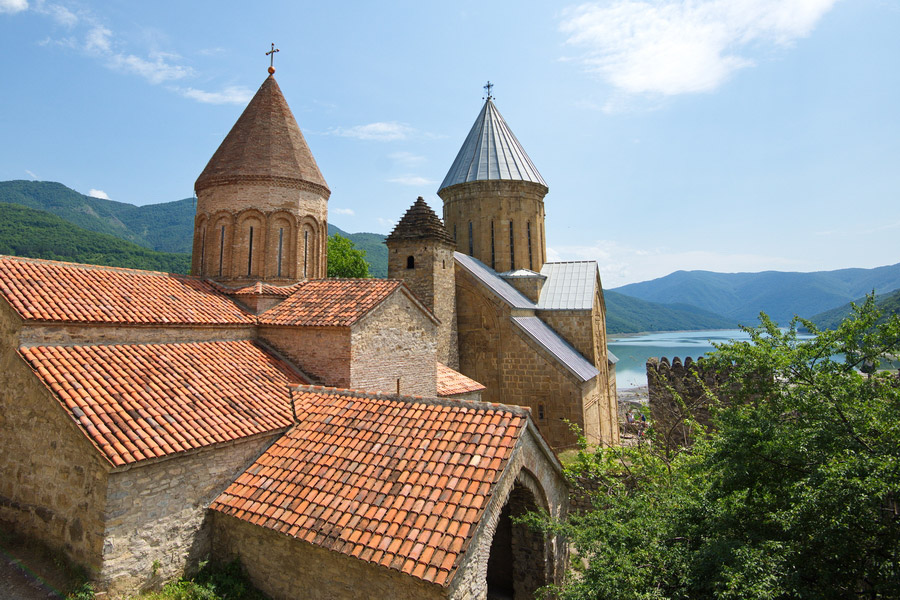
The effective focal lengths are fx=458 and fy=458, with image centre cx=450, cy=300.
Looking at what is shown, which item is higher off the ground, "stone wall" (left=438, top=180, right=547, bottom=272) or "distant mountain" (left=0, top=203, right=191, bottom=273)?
"distant mountain" (left=0, top=203, right=191, bottom=273)

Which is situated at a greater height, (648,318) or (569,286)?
(569,286)

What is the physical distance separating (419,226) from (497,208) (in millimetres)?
5079

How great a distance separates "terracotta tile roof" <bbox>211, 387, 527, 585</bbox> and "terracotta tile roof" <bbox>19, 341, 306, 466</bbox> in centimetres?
74

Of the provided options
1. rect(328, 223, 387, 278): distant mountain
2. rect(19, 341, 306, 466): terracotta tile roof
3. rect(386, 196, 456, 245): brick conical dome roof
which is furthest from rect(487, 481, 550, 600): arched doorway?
rect(328, 223, 387, 278): distant mountain

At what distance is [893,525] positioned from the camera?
343cm

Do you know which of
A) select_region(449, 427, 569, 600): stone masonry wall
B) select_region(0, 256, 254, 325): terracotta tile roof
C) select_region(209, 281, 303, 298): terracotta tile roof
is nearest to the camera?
select_region(449, 427, 569, 600): stone masonry wall

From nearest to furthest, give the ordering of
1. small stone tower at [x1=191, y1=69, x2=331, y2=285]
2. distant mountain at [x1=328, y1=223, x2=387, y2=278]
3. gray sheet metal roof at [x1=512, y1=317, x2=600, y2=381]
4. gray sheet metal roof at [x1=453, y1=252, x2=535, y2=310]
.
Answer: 1. small stone tower at [x1=191, y1=69, x2=331, y2=285]
2. gray sheet metal roof at [x1=512, y1=317, x2=600, y2=381]
3. gray sheet metal roof at [x1=453, y1=252, x2=535, y2=310]
4. distant mountain at [x1=328, y1=223, x2=387, y2=278]

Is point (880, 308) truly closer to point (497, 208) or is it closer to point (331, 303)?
point (331, 303)

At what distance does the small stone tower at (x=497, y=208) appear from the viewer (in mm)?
16906

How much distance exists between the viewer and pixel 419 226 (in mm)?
12805

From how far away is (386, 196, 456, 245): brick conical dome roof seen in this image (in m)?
12.7

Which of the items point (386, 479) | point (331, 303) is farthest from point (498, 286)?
point (386, 479)

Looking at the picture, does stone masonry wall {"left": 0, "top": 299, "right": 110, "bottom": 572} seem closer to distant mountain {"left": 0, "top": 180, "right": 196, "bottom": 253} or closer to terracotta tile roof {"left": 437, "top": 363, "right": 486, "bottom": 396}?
terracotta tile roof {"left": 437, "top": 363, "right": 486, "bottom": 396}

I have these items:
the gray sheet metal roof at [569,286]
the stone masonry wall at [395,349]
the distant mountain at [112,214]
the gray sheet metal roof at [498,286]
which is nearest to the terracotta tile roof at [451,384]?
the stone masonry wall at [395,349]
